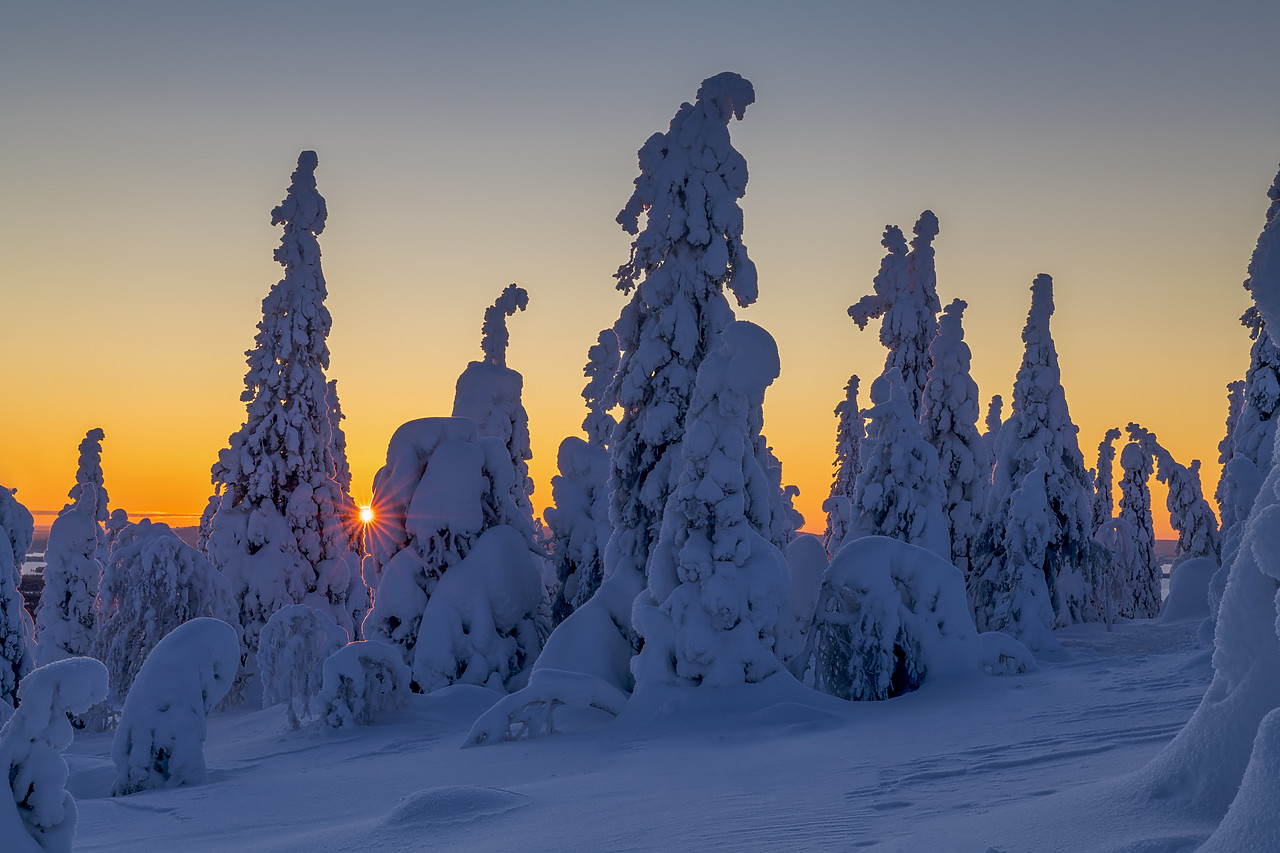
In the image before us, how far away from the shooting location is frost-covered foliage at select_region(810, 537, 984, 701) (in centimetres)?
1559

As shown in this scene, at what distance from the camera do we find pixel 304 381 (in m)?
26.4

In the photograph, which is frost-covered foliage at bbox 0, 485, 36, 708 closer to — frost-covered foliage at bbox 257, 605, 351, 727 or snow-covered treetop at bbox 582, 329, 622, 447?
frost-covered foliage at bbox 257, 605, 351, 727

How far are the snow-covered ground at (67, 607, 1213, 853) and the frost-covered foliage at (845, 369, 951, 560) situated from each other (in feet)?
17.5

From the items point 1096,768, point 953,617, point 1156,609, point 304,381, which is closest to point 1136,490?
point 1156,609

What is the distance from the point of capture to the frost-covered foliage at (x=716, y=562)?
14.4 m

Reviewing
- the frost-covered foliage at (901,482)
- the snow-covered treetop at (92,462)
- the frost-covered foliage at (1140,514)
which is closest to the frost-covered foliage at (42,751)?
the frost-covered foliage at (901,482)

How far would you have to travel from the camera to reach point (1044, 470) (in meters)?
27.6

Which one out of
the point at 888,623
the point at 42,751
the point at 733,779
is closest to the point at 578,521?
the point at 888,623

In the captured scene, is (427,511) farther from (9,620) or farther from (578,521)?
(9,620)

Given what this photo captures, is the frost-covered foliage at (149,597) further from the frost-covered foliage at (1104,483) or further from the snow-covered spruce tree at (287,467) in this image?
the frost-covered foliage at (1104,483)

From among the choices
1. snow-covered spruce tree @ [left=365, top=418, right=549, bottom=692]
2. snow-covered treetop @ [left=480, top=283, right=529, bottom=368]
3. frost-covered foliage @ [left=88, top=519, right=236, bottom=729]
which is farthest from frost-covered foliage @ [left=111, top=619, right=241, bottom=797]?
snow-covered treetop @ [left=480, top=283, right=529, bottom=368]

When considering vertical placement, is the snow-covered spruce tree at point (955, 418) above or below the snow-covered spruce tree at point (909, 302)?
below

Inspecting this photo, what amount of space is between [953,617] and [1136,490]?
3227 cm

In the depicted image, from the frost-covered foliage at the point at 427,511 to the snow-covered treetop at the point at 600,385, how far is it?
3110 mm
